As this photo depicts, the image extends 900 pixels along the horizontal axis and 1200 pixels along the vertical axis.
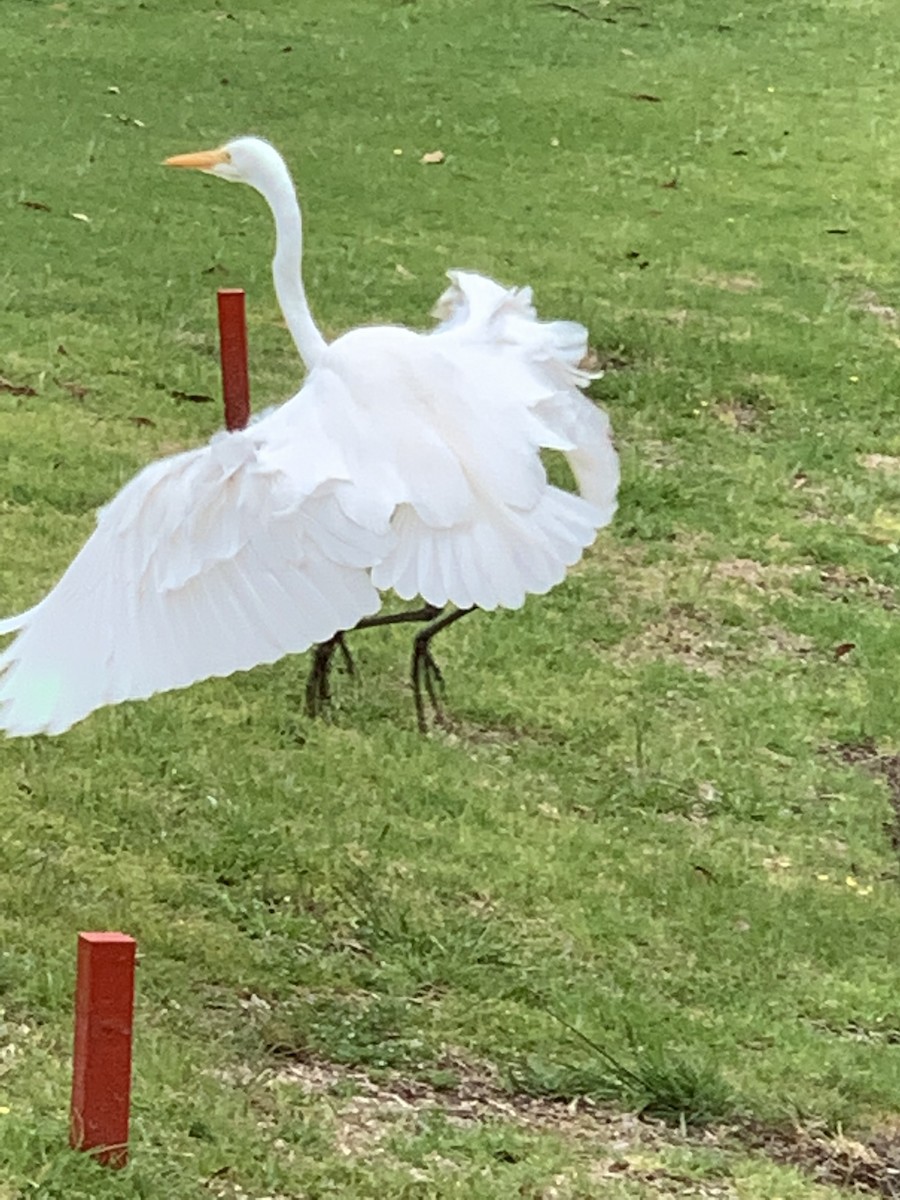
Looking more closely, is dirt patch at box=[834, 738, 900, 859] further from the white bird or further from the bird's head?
the bird's head

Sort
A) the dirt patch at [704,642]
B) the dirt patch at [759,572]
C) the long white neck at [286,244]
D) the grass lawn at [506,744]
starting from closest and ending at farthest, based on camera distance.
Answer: the grass lawn at [506,744] < the long white neck at [286,244] < the dirt patch at [704,642] < the dirt patch at [759,572]

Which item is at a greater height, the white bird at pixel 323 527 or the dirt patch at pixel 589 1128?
the white bird at pixel 323 527

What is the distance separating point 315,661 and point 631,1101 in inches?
67.7

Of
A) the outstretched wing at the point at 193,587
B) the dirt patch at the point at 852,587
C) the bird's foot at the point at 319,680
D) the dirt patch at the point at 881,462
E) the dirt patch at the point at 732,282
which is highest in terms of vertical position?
the dirt patch at the point at 732,282

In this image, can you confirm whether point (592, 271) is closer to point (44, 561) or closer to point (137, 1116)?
point (44, 561)

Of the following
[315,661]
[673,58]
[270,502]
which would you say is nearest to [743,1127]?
[270,502]

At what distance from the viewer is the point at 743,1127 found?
12.3 ft

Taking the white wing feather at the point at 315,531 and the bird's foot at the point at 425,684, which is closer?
the white wing feather at the point at 315,531

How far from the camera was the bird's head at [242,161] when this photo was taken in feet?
17.4

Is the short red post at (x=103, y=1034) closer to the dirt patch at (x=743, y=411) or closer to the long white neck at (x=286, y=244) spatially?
the long white neck at (x=286, y=244)

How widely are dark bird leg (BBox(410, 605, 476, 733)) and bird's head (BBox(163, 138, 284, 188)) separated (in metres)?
1.18

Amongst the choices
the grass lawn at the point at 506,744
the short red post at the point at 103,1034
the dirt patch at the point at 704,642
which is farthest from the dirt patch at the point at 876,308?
the short red post at the point at 103,1034

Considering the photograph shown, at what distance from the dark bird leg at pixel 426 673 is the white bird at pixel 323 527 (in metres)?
0.35

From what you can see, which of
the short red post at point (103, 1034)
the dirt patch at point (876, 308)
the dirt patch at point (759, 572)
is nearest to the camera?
the short red post at point (103, 1034)
